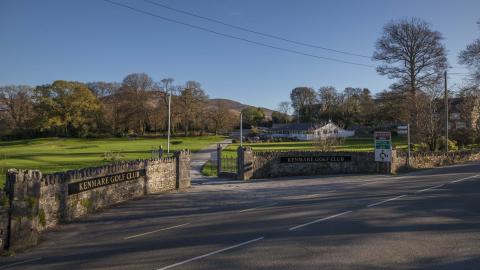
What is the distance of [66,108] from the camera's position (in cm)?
9481

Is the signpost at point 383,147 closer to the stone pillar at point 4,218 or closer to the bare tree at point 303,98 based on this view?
the stone pillar at point 4,218

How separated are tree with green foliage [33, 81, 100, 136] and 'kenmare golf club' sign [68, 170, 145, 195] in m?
85.0

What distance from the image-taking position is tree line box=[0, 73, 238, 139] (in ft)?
311

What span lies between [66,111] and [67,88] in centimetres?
607

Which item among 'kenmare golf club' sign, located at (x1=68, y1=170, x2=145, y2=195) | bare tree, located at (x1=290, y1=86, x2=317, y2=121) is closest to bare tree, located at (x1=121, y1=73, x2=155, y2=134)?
bare tree, located at (x1=290, y1=86, x2=317, y2=121)

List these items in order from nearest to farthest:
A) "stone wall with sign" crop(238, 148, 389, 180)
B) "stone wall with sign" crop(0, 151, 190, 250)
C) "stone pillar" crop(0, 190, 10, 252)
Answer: "stone pillar" crop(0, 190, 10, 252) → "stone wall with sign" crop(0, 151, 190, 250) → "stone wall with sign" crop(238, 148, 389, 180)

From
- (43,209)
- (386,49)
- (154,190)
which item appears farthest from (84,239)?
(386,49)

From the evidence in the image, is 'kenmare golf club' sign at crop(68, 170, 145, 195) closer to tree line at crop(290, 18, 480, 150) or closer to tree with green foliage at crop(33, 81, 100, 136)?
tree line at crop(290, 18, 480, 150)

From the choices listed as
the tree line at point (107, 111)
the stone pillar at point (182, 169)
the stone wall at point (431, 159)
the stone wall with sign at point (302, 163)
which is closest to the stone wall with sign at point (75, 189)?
the stone pillar at point (182, 169)

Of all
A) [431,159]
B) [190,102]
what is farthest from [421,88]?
[190,102]

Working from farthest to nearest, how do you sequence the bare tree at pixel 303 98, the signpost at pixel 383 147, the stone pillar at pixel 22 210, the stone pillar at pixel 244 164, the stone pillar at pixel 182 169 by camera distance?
the bare tree at pixel 303 98, the signpost at pixel 383 147, the stone pillar at pixel 244 164, the stone pillar at pixel 182 169, the stone pillar at pixel 22 210

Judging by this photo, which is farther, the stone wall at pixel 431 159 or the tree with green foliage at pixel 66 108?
the tree with green foliage at pixel 66 108

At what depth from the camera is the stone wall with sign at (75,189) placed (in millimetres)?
9320

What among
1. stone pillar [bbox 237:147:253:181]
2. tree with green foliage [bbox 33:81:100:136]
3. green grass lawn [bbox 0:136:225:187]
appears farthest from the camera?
tree with green foliage [bbox 33:81:100:136]
